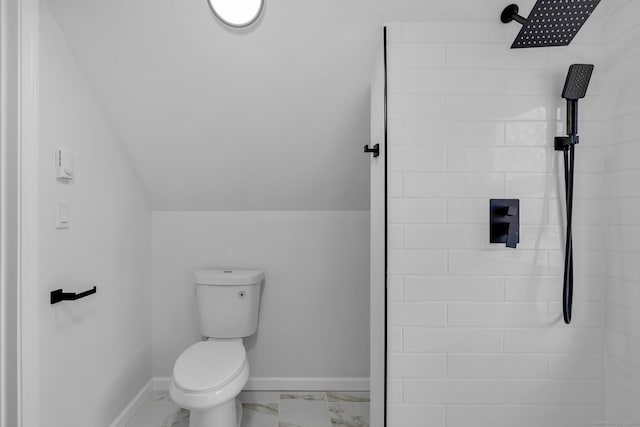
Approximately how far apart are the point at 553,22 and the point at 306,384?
7.04 feet

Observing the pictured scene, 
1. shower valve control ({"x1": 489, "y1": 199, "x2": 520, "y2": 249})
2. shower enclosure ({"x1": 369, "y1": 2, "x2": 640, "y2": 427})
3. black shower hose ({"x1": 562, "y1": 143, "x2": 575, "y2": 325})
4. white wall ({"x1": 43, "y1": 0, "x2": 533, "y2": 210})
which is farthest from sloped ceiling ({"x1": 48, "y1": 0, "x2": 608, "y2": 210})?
shower valve control ({"x1": 489, "y1": 199, "x2": 520, "y2": 249})

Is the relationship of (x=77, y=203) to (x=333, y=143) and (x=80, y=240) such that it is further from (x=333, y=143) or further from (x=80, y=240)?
(x=333, y=143)

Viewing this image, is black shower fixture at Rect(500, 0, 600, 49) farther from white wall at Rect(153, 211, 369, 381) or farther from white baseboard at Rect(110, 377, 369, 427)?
white baseboard at Rect(110, 377, 369, 427)

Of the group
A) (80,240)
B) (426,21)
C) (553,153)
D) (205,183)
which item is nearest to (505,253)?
(553,153)

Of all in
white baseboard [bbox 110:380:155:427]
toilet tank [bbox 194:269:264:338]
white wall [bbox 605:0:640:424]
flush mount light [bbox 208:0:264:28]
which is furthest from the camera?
toilet tank [bbox 194:269:264:338]

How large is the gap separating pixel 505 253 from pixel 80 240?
169cm

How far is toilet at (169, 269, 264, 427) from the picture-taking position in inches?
57.5

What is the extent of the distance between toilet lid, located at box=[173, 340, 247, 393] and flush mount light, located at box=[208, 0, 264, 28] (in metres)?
→ 1.44

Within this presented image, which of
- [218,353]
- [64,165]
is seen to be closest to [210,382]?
[218,353]

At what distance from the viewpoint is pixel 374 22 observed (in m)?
1.42

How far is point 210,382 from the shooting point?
147 centimetres

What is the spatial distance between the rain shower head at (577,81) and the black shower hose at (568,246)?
0.56ft

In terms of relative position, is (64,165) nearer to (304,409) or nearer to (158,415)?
(158,415)

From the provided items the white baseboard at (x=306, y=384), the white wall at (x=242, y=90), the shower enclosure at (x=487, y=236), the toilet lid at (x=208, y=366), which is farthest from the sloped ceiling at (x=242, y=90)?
the white baseboard at (x=306, y=384)
